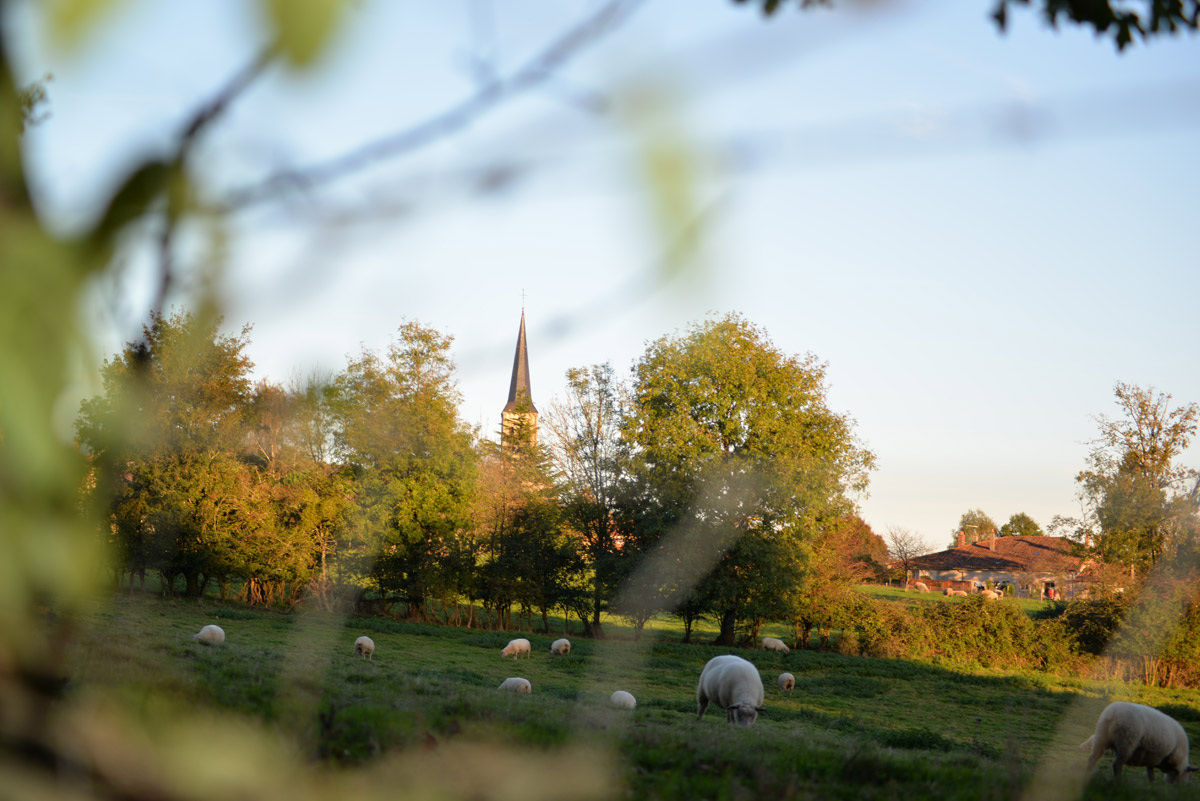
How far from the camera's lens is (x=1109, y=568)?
88.6 ft

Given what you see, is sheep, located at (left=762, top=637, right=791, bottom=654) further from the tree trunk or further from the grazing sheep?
the grazing sheep

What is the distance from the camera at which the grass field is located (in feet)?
7.75

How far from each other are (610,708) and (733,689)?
3484 millimetres

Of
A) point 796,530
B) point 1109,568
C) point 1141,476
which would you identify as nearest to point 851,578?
point 796,530

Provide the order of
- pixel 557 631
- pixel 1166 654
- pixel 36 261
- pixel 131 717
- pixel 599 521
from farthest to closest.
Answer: pixel 557 631
pixel 599 521
pixel 1166 654
pixel 131 717
pixel 36 261

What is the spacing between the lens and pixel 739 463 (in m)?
27.5

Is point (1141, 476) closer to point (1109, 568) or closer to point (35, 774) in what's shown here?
point (1109, 568)

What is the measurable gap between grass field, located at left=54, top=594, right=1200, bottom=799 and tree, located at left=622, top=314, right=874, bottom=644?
2827 millimetres

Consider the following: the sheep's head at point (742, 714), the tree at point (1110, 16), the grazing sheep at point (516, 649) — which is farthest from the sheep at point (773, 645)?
the tree at point (1110, 16)

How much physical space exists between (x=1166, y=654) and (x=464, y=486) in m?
24.3

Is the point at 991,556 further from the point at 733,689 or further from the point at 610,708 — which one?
the point at 610,708

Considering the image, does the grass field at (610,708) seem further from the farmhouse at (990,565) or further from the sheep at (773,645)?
Answer: the farmhouse at (990,565)

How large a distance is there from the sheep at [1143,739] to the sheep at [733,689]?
4218 mm

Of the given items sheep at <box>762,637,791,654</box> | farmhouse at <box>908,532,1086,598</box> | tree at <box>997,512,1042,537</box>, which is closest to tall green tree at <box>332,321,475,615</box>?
sheep at <box>762,637,791,654</box>
